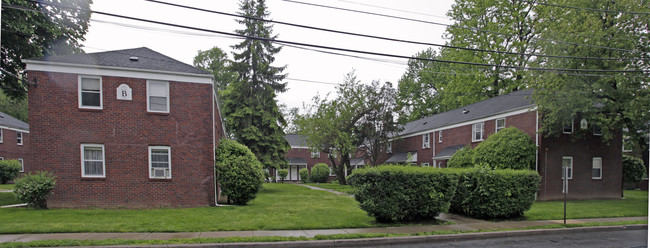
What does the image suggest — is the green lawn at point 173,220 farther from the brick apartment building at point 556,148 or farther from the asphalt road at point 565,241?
the brick apartment building at point 556,148

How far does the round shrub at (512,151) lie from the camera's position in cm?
2067

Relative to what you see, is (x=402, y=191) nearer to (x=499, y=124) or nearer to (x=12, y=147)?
(x=499, y=124)

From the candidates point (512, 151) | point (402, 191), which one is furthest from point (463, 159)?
point (402, 191)

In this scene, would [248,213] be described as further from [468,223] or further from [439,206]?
[468,223]

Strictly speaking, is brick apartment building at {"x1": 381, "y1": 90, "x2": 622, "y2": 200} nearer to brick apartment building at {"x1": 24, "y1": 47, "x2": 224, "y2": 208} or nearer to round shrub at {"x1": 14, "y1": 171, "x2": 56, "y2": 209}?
brick apartment building at {"x1": 24, "y1": 47, "x2": 224, "y2": 208}

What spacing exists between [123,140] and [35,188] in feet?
10.3

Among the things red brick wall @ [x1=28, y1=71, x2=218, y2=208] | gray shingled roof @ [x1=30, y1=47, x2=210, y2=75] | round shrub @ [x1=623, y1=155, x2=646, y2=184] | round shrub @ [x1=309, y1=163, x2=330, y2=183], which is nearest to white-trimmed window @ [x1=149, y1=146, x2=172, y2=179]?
red brick wall @ [x1=28, y1=71, x2=218, y2=208]

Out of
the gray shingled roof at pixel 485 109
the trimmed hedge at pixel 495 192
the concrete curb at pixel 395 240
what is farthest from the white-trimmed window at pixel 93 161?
the gray shingled roof at pixel 485 109

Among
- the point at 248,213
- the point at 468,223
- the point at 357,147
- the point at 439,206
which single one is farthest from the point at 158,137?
the point at 357,147

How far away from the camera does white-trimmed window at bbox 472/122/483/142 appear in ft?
83.5

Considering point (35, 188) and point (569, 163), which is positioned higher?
point (35, 188)

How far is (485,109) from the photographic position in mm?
26547

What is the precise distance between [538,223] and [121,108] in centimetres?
1587

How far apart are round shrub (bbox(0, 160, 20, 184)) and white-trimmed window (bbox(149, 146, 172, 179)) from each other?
23.4 meters
